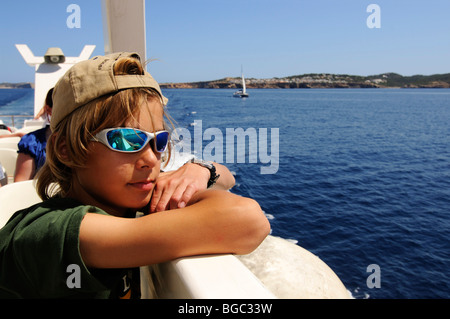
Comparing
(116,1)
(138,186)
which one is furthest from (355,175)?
(138,186)

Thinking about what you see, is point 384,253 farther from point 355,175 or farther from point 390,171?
point 390,171

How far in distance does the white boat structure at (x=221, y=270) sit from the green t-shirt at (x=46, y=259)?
10.2 inches

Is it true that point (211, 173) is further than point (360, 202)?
No

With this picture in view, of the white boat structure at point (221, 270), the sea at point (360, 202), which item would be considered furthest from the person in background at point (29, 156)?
the sea at point (360, 202)

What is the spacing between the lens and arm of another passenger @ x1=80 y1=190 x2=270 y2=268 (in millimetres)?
986

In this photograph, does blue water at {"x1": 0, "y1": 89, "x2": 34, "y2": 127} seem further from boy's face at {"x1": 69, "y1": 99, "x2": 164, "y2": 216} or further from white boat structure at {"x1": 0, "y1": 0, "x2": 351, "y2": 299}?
boy's face at {"x1": 69, "y1": 99, "x2": 164, "y2": 216}

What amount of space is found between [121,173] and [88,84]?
12.4 inches

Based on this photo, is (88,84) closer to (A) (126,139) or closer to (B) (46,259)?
(A) (126,139)

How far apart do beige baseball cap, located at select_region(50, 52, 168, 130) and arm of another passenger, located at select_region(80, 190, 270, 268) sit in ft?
1.29

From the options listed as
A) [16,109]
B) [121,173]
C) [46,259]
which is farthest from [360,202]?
[16,109]

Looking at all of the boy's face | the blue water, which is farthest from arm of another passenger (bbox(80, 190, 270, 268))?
the blue water

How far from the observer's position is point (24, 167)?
324 centimetres

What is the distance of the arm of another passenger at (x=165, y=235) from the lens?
99 centimetres

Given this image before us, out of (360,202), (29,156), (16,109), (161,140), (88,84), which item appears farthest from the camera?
(16,109)
